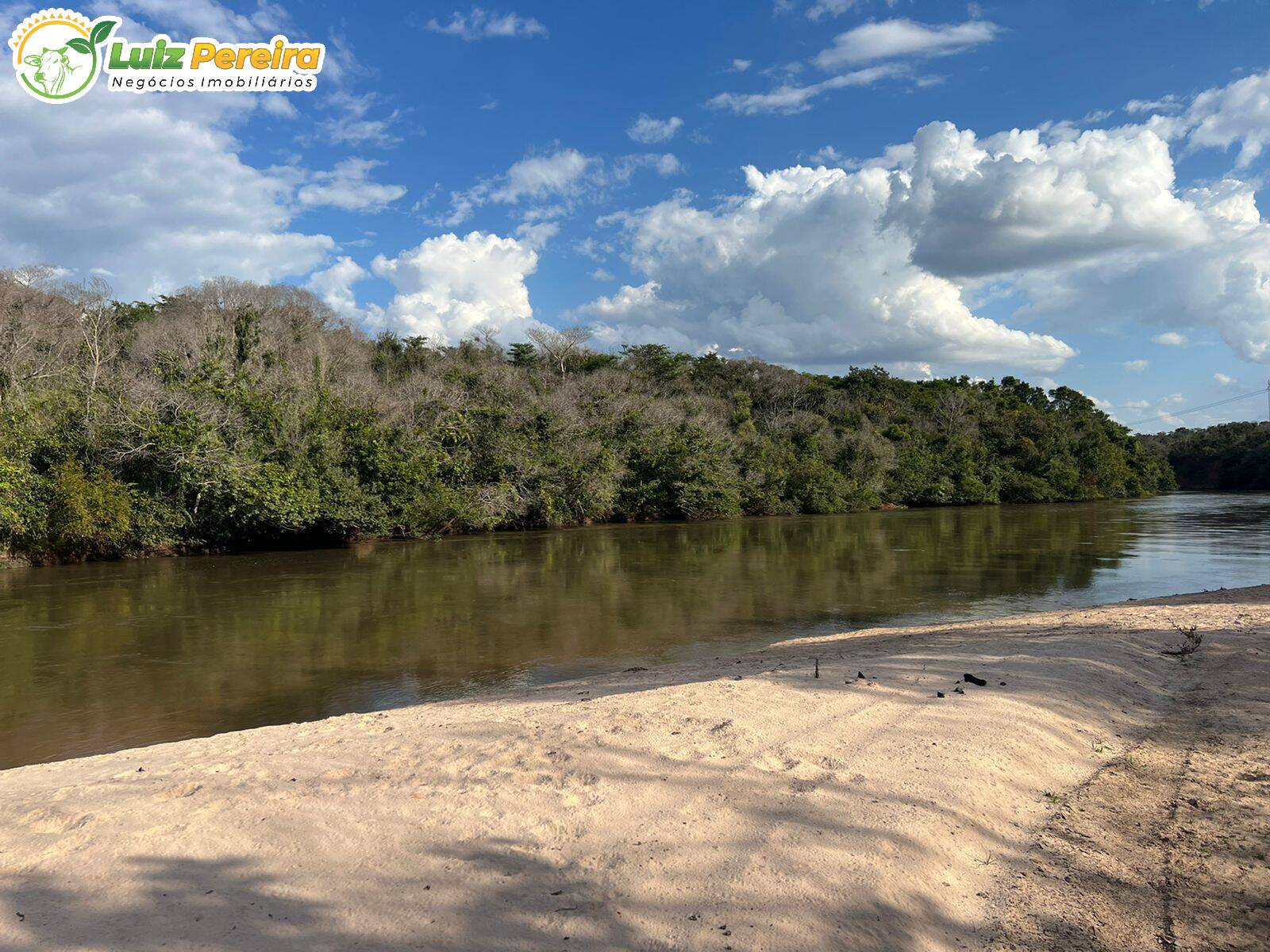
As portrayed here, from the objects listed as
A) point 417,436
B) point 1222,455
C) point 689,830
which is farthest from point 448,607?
point 1222,455

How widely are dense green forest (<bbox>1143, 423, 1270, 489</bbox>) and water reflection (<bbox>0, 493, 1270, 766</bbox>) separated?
57.3m

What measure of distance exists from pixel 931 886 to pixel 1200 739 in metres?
3.24

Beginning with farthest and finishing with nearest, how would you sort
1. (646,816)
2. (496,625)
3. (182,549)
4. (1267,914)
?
1. (182,549)
2. (496,625)
3. (646,816)
4. (1267,914)

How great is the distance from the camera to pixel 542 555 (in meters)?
24.8

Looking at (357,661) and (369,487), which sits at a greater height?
(369,487)

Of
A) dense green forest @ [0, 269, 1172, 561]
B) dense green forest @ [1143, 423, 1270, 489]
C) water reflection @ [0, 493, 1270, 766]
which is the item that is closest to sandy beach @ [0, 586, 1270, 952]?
water reflection @ [0, 493, 1270, 766]

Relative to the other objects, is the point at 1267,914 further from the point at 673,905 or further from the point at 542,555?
the point at 542,555

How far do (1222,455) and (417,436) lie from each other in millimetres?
82361

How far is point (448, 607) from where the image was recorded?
50.6 ft

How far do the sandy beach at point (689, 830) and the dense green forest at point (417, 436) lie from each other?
19.5 m

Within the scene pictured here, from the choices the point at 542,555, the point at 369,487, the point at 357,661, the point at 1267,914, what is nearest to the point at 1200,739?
the point at 1267,914

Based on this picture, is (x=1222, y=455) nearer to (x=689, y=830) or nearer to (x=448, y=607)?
(x=448, y=607)

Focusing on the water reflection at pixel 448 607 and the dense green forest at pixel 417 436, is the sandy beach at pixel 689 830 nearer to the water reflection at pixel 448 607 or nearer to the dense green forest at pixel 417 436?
the water reflection at pixel 448 607

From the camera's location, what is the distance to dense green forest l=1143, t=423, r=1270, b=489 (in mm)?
73500
